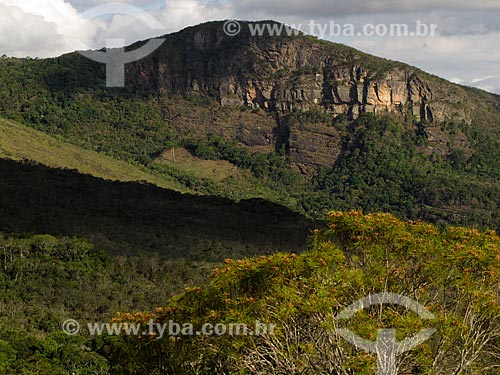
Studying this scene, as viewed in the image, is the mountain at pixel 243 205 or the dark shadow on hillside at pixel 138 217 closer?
the mountain at pixel 243 205

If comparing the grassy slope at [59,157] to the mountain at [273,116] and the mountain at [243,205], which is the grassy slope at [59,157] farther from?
the mountain at [273,116]

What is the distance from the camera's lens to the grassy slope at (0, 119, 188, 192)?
281 feet

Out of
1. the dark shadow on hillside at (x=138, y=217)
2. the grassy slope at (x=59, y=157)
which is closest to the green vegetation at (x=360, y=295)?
the dark shadow on hillside at (x=138, y=217)

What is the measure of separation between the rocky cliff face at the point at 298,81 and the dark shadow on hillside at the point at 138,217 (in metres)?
72.6

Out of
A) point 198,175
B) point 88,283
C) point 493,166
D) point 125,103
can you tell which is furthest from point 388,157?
point 88,283

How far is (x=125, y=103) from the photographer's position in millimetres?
149500

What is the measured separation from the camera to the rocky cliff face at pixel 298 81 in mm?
141250

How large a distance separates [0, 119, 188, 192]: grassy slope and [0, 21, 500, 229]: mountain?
1159 centimetres

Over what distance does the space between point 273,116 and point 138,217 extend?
9063cm

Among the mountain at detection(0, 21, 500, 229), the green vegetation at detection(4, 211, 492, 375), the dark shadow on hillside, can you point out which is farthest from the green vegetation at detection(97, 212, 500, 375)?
the mountain at detection(0, 21, 500, 229)

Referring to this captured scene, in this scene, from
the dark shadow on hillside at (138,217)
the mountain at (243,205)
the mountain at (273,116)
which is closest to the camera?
the mountain at (243,205)

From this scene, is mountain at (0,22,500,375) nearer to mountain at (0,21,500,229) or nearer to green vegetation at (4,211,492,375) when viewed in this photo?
green vegetation at (4,211,492,375)

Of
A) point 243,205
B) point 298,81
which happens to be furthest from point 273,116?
point 243,205

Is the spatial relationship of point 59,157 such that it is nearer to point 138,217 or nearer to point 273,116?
point 138,217
